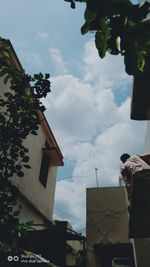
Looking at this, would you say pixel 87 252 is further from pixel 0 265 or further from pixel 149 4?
pixel 149 4

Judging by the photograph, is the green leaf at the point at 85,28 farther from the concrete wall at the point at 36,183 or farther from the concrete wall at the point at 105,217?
the concrete wall at the point at 105,217

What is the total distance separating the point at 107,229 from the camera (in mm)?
12352

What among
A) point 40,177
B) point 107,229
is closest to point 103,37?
point 107,229

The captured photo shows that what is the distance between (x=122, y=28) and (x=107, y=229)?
1168 cm

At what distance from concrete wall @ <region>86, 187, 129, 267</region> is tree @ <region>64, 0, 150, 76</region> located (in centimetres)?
1145

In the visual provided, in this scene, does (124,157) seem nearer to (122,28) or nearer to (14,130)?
(14,130)

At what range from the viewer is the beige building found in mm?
11344

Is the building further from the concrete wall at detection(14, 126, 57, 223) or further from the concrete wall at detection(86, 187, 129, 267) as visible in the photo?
the concrete wall at detection(14, 126, 57, 223)

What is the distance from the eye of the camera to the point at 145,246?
6.70m

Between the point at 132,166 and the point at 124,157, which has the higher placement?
the point at 124,157

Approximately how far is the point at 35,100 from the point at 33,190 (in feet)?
27.4

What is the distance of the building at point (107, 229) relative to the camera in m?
12.1

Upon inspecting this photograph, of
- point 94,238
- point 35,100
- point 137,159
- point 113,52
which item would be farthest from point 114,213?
point 113,52

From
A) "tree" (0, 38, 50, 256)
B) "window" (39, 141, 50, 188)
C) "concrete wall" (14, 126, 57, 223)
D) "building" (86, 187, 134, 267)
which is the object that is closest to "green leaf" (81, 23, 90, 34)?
"tree" (0, 38, 50, 256)
